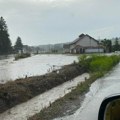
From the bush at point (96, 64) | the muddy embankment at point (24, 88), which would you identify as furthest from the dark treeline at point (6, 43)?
the muddy embankment at point (24, 88)

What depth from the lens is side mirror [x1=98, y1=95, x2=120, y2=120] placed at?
373cm

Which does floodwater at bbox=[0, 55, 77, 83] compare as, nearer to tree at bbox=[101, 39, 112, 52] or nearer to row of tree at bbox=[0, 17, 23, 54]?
row of tree at bbox=[0, 17, 23, 54]

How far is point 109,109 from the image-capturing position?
3.79m

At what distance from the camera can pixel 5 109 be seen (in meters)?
15.4

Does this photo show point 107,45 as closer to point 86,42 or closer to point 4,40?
point 86,42

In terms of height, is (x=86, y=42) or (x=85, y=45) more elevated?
(x=86, y=42)

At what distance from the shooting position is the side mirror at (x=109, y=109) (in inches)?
147

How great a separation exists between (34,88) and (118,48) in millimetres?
85396

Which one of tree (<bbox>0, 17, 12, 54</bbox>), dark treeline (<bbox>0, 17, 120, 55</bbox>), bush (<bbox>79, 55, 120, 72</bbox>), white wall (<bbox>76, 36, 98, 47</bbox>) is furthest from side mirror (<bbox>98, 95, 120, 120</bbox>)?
white wall (<bbox>76, 36, 98, 47</bbox>)

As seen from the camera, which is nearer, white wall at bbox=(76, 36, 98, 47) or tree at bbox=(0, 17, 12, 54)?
tree at bbox=(0, 17, 12, 54)

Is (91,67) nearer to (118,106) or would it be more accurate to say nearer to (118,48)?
(118,106)

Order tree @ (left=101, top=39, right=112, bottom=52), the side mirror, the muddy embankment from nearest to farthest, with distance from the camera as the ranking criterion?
the side mirror
the muddy embankment
tree @ (left=101, top=39, right=112, bottom=52)

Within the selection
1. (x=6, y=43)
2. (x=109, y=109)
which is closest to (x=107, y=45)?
(x=6, y=43)

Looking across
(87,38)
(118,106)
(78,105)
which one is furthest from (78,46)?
(118,106)
